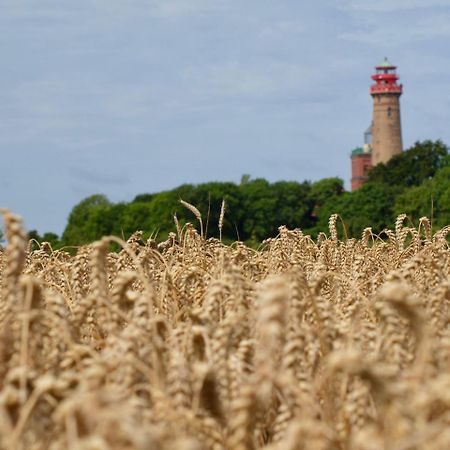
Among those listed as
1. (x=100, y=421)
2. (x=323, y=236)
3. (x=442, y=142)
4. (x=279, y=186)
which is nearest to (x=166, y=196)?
(x=279, y=186)

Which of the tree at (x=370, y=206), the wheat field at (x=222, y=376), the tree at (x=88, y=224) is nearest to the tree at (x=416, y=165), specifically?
the tree at (x=370, y=206)

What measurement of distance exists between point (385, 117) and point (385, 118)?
148 millimetres

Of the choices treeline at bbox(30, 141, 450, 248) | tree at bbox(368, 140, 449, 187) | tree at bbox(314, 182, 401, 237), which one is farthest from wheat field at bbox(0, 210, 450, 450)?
tree at bbox(368, 140, 449, 187)

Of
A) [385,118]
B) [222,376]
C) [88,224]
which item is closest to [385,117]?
[385,118]

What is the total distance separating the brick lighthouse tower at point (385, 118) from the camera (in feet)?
527

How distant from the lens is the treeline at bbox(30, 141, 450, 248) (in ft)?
318

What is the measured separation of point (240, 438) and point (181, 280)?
290 cm

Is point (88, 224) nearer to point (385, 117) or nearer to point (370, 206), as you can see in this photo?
point (370, 206)

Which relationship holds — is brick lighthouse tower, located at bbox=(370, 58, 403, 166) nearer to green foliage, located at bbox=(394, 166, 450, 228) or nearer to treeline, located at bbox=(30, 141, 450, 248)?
treeline, located at bbox=(30, 141, 450, 248)

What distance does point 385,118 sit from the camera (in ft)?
536

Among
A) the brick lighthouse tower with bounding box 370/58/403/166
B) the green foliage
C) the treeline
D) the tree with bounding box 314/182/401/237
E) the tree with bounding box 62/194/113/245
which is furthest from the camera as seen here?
the brick lighthouse tower with bounding box 370/58/403/166

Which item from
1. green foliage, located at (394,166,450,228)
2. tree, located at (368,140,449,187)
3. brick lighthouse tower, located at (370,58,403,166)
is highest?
brick lighthouse tower, located at (370,58,403,166)

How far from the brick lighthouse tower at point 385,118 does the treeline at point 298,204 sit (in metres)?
35.0

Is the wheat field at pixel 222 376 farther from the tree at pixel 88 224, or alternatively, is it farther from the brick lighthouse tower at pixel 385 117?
the brick lighthouse tower at pixel 385 117
